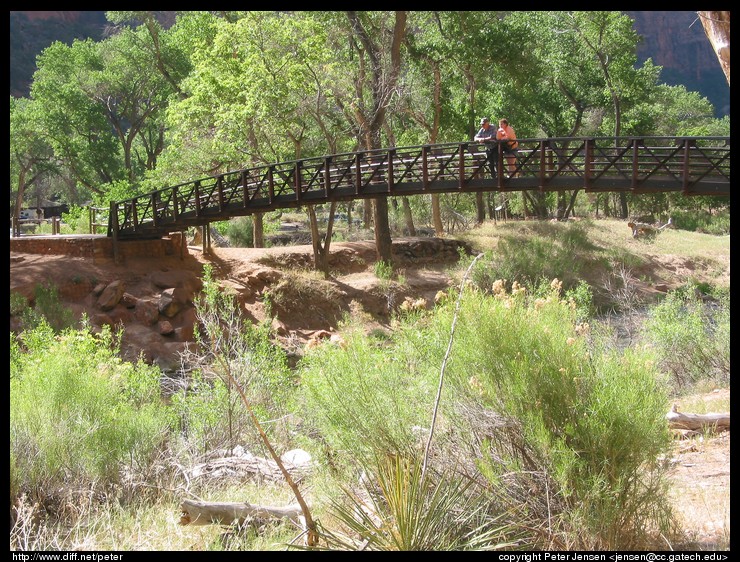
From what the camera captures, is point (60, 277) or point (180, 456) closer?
point (180, 456)

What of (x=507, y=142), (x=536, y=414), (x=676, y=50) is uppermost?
(x=676, y=50)

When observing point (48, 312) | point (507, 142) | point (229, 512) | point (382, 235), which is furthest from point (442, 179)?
point (229, 512)

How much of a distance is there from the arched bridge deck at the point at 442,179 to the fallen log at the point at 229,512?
43.6ft

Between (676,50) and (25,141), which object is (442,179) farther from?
(676,50)

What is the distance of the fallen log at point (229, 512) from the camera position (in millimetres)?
5316

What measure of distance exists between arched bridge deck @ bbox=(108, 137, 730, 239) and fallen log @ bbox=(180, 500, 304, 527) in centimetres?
Answer: 1330

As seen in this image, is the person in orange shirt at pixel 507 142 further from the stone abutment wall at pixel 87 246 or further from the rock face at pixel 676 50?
the rock face at pixel 676 50

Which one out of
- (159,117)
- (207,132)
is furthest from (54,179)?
(207,132)

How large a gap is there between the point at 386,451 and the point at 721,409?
582cm

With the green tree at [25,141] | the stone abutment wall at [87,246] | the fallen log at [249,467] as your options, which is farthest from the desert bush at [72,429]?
the green tree at [25,141]

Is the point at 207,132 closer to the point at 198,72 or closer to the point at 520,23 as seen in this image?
the point at 198,72

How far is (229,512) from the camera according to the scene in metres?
5.34

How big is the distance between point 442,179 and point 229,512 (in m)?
15.1

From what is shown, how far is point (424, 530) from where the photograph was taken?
4645mm
